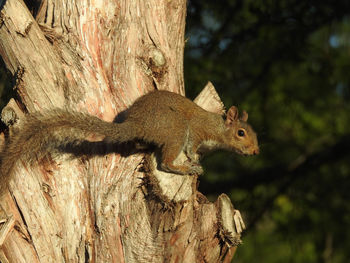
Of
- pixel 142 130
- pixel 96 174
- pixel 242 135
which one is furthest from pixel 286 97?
pixel 96 174

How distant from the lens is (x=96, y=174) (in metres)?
3.57

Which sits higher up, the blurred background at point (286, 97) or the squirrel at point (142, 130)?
the blurred background at point (286, 97)

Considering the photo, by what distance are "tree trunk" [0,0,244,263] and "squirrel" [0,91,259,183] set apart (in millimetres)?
115

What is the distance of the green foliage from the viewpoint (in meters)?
6.77

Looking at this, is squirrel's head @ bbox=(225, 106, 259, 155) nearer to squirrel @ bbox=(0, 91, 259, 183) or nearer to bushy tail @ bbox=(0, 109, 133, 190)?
squirrel @ bbox=(0, 91, 259, 183)

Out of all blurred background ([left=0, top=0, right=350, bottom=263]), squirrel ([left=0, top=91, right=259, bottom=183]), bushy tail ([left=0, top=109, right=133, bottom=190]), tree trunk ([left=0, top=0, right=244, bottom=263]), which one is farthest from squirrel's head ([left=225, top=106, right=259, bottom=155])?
bushy tail ([left=0, top=109, right=133, bottom=190])

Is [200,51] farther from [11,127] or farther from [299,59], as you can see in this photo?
[11,127]

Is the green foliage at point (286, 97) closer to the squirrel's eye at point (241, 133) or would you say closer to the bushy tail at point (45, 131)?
the squirrel's eye at point (241, 133)

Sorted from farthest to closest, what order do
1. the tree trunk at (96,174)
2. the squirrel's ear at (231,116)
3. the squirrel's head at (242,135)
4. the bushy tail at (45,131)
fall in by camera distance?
the squirrel's head at (242,135), the squirrel's ear at (231,116), the bushy tail at (45,131), the tree trunk at (96,174)

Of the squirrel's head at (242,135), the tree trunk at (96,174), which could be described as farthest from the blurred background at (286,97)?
the tree trunk at (96,174)

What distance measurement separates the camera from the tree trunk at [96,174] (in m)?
3.33

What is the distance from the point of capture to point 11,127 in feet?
11.8

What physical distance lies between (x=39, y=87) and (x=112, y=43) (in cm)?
73

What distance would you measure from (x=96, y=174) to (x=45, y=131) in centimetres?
50
